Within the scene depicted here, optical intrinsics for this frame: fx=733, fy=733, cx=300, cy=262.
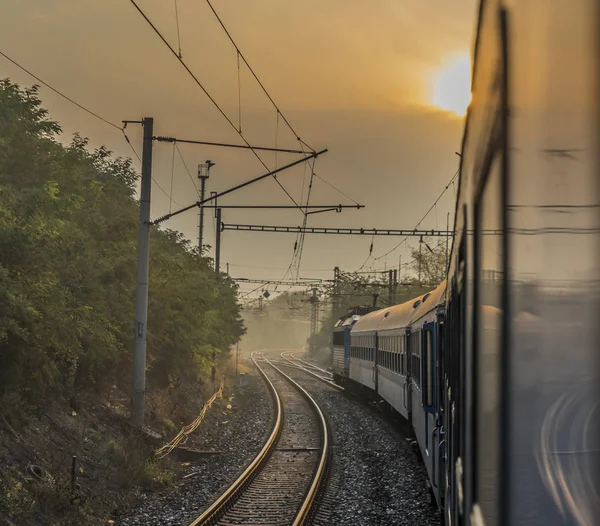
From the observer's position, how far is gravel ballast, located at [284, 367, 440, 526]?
10773 mm

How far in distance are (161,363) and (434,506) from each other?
42.8 ft

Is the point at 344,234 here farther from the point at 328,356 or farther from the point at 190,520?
the point at 328,356

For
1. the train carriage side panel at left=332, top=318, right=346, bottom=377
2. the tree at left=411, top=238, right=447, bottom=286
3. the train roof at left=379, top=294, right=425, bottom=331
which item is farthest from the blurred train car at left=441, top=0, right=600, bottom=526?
the tree at left=411, top=238, right=447, bottom=286

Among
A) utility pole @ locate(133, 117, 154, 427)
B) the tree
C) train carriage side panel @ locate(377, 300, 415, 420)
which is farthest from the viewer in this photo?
the tree

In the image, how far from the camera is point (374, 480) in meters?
13.4

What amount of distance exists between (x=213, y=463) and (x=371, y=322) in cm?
1110

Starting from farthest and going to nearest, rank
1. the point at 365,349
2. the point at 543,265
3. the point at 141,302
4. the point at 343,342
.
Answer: the point at 343,342 → the point at 365,349 → the point at 141,302 → the point at 543,265

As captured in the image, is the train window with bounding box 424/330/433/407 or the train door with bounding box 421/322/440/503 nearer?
the train door with bounding box 421/322/440/503

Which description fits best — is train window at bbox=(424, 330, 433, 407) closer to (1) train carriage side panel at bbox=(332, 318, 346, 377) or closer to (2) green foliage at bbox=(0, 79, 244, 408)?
(2) green foliage at bbox=(0, 79, 244, 408)

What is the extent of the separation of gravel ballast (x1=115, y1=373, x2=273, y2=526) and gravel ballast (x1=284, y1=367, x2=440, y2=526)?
1943 mm

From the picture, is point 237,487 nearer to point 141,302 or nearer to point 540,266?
point 141,302

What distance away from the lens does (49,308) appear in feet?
36.9

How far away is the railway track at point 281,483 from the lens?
35.3 ft

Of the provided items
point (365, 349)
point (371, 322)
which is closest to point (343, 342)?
point (365, 349)
